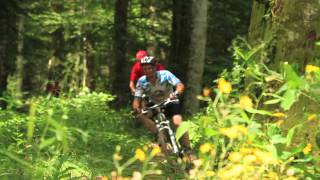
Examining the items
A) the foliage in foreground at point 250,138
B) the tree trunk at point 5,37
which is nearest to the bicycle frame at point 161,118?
the foliage in foreground at point 250,138

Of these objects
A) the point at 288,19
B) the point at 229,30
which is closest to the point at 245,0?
the point at 229,30

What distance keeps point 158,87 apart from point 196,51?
7.76 metres

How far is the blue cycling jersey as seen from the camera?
8711 millimetres

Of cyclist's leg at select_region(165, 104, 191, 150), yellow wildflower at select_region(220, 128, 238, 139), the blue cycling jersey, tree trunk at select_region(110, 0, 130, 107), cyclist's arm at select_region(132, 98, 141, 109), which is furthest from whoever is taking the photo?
tree trunk at select_region(110, 0, 130, 107)

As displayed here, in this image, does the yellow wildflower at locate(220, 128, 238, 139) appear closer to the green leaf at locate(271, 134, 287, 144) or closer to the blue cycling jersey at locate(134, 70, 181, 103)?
the green leaf at locate(271, 134, 287, 144)

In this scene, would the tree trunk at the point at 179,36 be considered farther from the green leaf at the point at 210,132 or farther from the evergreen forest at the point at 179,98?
the green leaf at the point at 210,132

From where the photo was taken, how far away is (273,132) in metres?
3.79

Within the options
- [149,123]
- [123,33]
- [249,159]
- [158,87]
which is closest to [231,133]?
[249,159]

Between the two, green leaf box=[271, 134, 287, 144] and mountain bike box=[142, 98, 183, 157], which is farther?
mountain bike box=[142, 98, 183, 157]

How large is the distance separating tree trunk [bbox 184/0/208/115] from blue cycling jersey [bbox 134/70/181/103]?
24.9 feet

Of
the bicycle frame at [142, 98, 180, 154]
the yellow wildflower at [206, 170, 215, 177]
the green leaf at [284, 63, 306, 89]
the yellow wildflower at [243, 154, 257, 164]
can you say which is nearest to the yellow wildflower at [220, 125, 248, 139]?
the yellow wildflower at [243, 154, 257, 164]

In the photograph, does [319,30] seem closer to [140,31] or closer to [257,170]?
[257,170]

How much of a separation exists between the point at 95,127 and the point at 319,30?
653cm

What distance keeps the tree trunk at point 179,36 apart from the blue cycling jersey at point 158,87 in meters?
11.6
